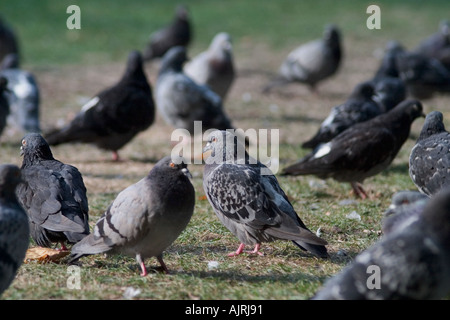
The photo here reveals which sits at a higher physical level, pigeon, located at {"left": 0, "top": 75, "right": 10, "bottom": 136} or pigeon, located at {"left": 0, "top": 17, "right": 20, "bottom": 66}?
pigeon, located at {"left": 0, "top": 17, "right": 20, "bottom": 66}

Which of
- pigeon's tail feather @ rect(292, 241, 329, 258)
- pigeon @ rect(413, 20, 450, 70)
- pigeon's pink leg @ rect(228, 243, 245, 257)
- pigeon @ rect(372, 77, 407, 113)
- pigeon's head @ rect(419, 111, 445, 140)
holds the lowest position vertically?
pigeon's pink leg @ rect(228, 243, 245, 257)

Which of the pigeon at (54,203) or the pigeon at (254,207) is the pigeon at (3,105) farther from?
the pigeon at (254,207)

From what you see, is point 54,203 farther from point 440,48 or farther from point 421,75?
point 440,48

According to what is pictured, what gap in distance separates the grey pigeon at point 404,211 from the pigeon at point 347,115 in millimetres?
3369

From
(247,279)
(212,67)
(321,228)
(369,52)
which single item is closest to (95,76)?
(212,67)

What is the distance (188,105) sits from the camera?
9.55m

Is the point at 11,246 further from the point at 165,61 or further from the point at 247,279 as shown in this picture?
the point at 165,61

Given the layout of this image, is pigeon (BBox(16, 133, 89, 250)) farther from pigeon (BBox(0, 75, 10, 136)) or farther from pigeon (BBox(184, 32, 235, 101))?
pigeon (BBox(184, 32, 235, 101))

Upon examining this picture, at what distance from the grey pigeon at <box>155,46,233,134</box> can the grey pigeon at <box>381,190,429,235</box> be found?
16.8 ft

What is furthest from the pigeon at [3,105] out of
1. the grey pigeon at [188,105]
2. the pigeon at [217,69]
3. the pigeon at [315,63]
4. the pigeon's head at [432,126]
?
the pigeon's head at [432,126]

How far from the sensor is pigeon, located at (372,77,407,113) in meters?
9.34

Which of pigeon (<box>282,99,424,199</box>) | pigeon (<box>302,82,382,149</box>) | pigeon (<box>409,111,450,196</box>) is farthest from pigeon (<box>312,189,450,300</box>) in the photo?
pigeon (<box>302,82,382,149</box>)

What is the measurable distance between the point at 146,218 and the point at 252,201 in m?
0.94

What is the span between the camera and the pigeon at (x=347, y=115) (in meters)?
7.91
